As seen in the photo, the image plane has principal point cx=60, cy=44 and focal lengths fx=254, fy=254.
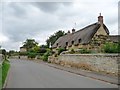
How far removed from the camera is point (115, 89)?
12.3m

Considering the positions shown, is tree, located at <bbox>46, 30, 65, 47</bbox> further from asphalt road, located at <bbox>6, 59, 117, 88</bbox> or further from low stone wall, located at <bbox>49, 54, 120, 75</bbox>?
asphalt road, located at <bbox>6, 59, 117, 88</bbox>

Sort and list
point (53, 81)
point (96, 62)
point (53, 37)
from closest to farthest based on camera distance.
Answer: point (53, 81), point (96, 62), point (53, 37)

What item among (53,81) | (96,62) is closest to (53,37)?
(96,62)

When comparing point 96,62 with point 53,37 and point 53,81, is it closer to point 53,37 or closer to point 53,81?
point 53,81

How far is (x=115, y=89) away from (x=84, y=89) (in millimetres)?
1585

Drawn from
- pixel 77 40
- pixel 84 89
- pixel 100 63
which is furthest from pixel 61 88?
pixel 77 40

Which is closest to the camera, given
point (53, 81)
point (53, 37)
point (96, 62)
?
point (53, 81)

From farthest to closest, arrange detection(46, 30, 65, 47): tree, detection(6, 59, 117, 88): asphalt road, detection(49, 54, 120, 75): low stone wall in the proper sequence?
detection(46, 30, 65, 47): tree
detection(49, 54, 120, 75): low stone wall
detection(6, 59, 117, 88): asphalt road

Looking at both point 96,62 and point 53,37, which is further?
point 53,37

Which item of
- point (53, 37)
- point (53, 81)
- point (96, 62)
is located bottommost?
point (53, 81)

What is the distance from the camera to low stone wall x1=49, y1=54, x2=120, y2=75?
64.8 feet

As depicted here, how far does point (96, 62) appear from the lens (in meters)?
23.6

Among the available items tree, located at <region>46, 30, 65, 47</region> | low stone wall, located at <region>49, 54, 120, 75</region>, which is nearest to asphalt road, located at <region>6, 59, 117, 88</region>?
low stone wall, located at <region>49, 54, 120, 75</region>

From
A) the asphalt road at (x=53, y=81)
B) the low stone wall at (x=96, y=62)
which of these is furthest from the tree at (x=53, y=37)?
the asphalt road at (x=53, y=81)
